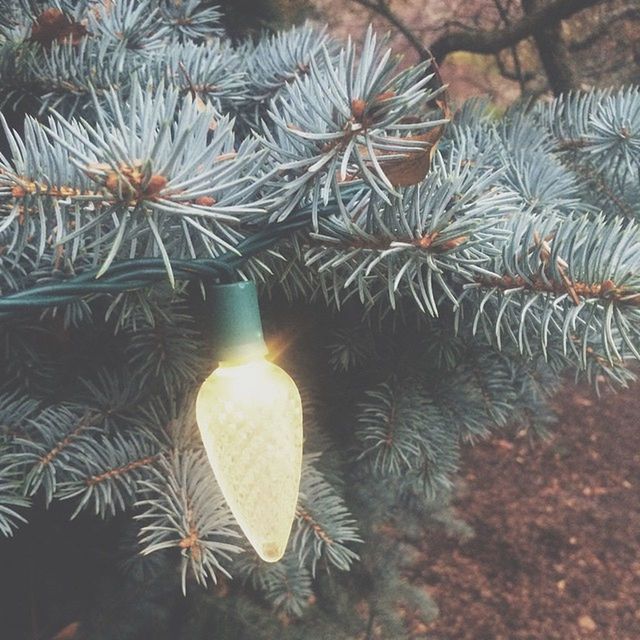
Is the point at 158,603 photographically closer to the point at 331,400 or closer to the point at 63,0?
the point at 331,400

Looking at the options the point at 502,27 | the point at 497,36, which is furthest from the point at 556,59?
the point at 497,36

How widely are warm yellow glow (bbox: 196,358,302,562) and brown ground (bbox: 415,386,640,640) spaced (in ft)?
3.65

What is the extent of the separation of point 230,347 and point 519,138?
0.53 m

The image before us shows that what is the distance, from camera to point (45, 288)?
0.40m

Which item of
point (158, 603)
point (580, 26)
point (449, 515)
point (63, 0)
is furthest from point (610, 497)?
point (63, 0)

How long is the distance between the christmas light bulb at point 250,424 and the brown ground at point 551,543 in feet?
3.67

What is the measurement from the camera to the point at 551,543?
1.76 metres

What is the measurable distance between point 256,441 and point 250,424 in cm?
1

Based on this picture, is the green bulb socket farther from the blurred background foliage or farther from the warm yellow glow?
the blurred background foliage

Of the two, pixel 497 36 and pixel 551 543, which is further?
pixel 551 543

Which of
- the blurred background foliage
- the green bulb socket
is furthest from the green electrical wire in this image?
the blurred background foliage

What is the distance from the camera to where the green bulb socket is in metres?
0.41

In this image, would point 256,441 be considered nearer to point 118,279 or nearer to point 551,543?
point 118,279

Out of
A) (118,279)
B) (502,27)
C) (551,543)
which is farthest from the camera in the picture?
(551,543)
